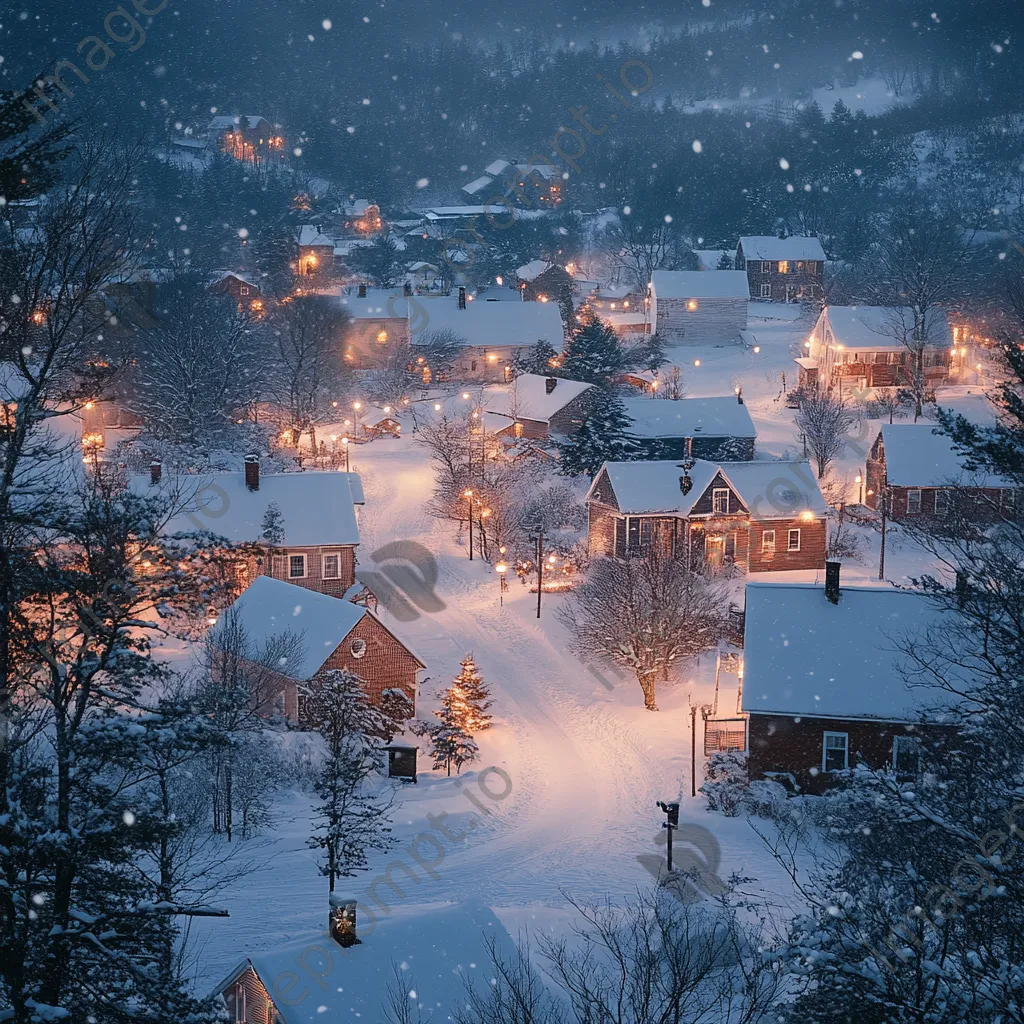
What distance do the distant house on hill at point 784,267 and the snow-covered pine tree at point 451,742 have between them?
62.3m

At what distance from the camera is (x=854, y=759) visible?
2725 cm

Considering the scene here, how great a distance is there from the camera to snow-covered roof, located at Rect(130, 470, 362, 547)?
1553 inches

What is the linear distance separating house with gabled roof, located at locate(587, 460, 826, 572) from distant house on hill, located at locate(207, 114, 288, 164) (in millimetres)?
94802

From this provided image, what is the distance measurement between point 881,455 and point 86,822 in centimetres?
4255

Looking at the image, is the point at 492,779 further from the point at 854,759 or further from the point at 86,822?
the point at 86,822

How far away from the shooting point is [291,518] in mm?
40062

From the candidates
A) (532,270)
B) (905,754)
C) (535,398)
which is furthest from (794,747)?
(532,270)

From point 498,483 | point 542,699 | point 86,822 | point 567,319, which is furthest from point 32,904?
point 567,319

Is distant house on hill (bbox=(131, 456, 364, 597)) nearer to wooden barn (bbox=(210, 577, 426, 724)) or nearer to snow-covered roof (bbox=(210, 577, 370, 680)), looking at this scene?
snow-covered roof (bbox=(210, 577, 370, 680))

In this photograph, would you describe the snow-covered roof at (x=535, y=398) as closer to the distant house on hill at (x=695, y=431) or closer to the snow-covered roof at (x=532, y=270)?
the distant house on hill at (x=695, y=431)

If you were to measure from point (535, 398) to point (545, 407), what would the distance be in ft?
4.52

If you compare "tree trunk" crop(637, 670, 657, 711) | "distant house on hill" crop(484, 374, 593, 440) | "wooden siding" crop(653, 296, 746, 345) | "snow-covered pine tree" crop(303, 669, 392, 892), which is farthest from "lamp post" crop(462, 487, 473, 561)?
"wooden siding" crop(653, 296, 746, 345)

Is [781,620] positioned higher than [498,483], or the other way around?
[498,483]

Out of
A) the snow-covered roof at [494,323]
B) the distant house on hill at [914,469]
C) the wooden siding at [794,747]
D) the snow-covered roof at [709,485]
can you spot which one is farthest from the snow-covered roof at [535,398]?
the wooden siding at [794,747]
